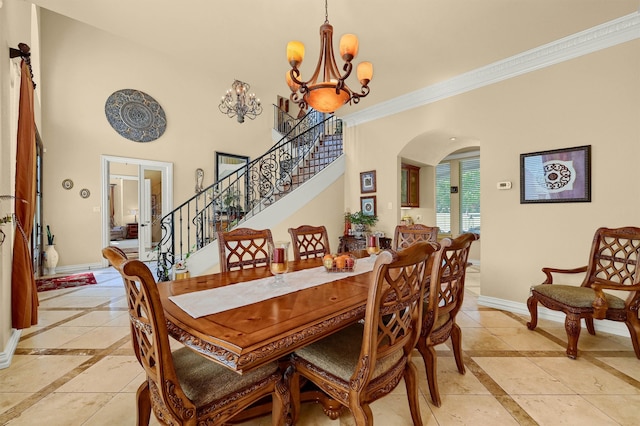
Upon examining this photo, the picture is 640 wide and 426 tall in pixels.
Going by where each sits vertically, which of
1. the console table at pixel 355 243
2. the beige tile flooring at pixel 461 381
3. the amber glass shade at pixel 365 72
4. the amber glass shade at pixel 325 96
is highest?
the amber glass shade at pixel 365 72

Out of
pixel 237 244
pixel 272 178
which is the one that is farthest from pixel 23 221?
pixel 272 178

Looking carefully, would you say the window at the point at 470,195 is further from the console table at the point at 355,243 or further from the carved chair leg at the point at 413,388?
the carved chair leg at the point at 413,388

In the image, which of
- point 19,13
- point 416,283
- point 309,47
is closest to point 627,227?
point 416,283

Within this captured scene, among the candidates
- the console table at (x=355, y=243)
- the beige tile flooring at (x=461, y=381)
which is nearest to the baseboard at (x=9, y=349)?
the beige tile flooring at (x=461, y=381)

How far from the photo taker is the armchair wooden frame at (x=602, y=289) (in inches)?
84.7

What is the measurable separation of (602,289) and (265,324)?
2763 millimetres

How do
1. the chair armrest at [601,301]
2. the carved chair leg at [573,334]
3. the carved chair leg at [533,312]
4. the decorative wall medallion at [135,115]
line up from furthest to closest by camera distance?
1. the decorative wall medallion at [135,115]
2. the carved chair leg at [533,312]
3. the carved chair leg at [573,334]
4. the chair armrest at [601,301]

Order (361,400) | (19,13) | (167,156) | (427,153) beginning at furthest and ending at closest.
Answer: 1. (167,156)
2. (427,153)
3. (19,13)
4. (361,400)

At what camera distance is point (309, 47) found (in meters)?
2.90

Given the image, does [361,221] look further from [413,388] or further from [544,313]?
[413,388]

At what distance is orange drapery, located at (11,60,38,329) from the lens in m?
2.39

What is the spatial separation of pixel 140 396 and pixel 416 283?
140 centimetres

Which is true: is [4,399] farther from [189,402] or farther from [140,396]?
[189,402]

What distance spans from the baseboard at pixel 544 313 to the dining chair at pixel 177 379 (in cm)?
308
